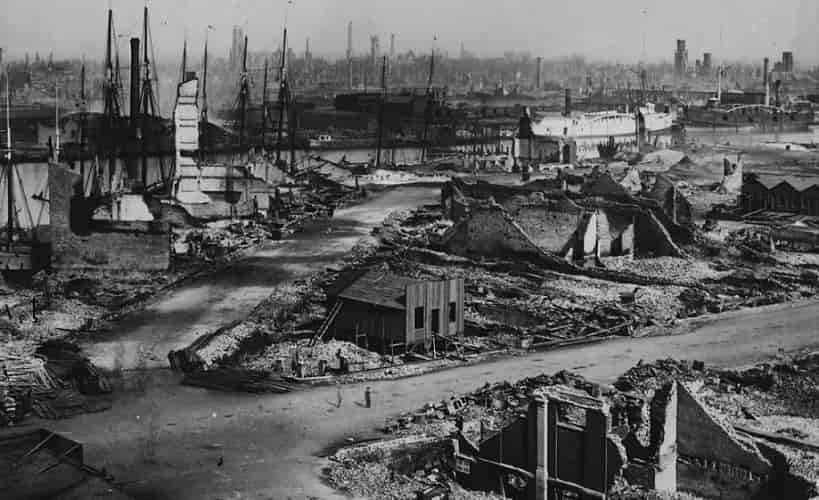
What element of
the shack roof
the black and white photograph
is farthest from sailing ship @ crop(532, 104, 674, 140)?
the shack roof

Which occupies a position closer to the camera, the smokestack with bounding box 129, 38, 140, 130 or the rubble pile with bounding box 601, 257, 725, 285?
the rubble pile with bounding box 601, 257, 725, 285

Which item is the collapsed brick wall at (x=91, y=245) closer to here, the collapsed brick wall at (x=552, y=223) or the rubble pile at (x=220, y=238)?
the rubble pile at (x=220, y=238)

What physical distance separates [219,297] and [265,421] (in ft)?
38.2

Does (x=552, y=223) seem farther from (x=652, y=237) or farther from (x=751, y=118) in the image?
(x=751, y=118)

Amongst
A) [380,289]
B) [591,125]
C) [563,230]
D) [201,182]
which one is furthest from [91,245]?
[591,125]

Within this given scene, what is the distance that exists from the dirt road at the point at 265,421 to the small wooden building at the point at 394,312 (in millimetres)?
2319

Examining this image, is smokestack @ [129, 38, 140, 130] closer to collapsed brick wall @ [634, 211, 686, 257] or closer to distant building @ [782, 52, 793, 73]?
collapsed brick wall @ [634, 211, 686, 257]

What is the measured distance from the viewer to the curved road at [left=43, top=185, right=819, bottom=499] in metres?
19.3

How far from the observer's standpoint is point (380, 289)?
94.7 feet

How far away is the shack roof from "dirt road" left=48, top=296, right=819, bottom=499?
2.89m

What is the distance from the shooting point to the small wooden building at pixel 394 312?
2800cm

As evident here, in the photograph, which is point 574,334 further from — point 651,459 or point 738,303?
point 651,459

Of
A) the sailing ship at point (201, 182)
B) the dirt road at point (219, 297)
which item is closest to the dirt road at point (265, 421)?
the dirt road at point (219, 297)

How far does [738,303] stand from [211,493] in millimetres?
20658
